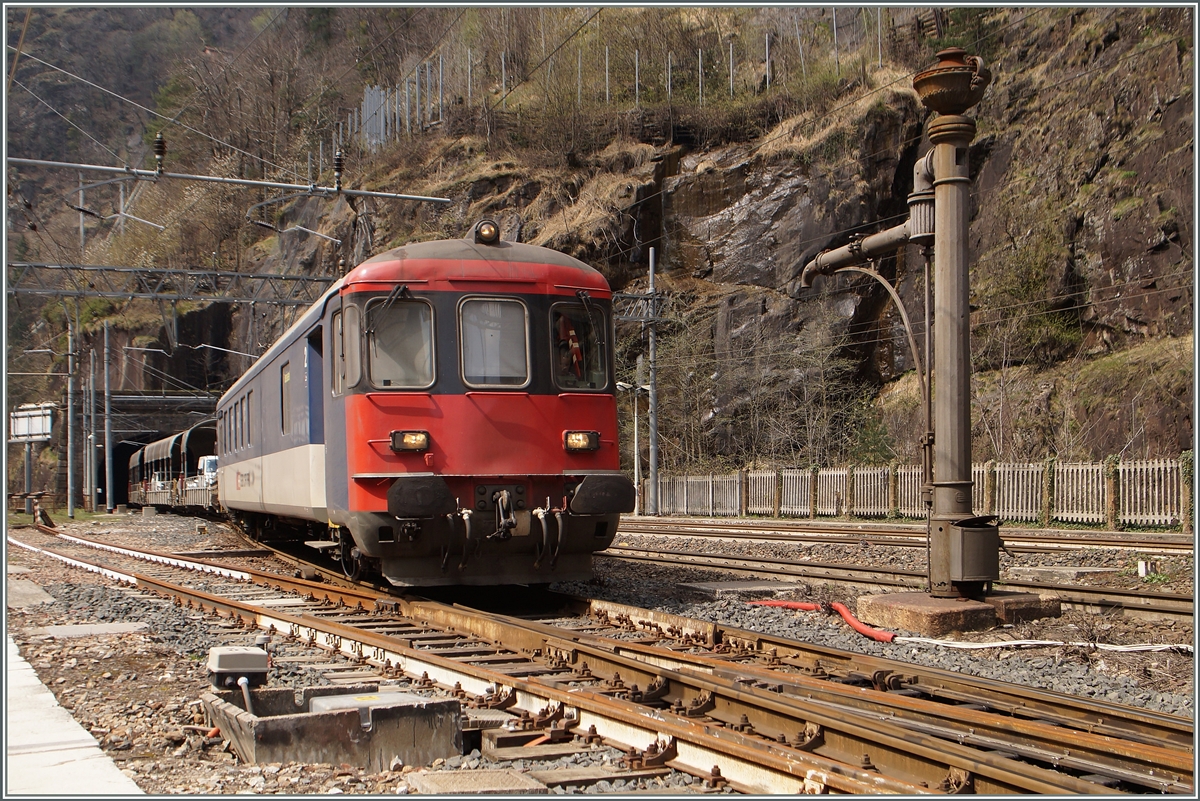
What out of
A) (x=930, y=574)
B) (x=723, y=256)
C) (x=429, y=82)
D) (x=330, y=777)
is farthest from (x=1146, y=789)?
Answer: (x=429, y=82)

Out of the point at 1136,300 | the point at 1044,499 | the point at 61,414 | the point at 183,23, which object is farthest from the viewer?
the point at 183,23

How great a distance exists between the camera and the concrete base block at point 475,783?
4473 mm

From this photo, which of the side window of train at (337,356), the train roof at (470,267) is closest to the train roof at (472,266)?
the train roof at (470,267)

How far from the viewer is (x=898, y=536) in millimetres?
20641

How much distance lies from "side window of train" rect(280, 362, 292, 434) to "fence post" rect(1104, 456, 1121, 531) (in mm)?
15949

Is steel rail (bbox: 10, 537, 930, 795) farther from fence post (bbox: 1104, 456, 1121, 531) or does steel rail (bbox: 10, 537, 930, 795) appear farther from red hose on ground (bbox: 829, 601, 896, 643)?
fence post (bbox: 1104, 456, 1121, 531)

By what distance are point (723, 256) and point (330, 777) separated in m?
39.0

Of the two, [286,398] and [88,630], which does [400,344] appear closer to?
[88,630]

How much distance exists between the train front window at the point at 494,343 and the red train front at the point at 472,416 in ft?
0.04

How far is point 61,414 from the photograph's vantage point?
220 ft

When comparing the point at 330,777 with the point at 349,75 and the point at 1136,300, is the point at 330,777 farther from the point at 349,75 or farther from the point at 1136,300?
the point at 349,75

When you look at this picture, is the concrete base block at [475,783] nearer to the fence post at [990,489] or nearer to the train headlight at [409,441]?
the train headlight at [409,441]

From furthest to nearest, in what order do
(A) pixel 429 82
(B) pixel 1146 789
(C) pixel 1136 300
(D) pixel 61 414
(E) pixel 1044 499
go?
(D) pixel 61 414, (A) pixel 429 82, (C) pixel 1136 300, (E) pixel 1044 499, (B) pixel 1146 789

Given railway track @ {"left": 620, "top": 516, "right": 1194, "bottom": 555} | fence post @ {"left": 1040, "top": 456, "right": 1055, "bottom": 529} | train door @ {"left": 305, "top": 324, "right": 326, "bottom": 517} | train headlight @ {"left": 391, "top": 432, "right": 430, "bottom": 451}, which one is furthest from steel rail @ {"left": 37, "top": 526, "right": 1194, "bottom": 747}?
fence post @ {"left": 1040, "top": 456, "right": 1055, "bottom": 529}
